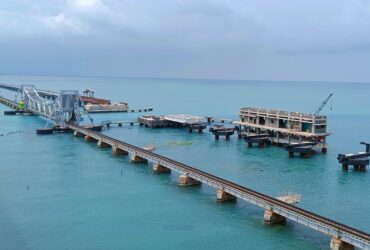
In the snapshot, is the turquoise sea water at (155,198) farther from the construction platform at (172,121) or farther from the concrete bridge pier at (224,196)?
the construction platform at (172,121)

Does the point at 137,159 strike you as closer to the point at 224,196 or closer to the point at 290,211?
the point at 224,196

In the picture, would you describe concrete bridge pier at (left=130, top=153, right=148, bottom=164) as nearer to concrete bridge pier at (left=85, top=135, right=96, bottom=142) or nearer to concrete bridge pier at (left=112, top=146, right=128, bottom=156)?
concrete bridge pier at (left=112, top=146, right=128, bottom=156)

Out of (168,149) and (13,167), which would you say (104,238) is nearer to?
(13,167)

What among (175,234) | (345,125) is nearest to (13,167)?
(175,234)

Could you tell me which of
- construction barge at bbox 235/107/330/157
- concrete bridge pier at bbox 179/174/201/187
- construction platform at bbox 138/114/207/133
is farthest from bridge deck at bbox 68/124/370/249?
construction platform at bbox 138/114/207/133

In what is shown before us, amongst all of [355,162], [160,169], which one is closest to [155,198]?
[160,169]
